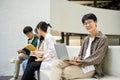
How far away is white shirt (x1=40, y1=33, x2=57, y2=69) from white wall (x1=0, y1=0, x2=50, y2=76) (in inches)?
108

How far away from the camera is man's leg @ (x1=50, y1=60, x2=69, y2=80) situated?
2.89m

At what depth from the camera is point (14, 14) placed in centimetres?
660

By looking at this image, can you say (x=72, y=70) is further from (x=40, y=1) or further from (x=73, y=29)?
(x=73, y=29)

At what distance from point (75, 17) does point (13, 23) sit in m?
2.69

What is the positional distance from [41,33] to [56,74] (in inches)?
53.7

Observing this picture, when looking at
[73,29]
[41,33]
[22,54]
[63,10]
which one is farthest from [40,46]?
[73,29]

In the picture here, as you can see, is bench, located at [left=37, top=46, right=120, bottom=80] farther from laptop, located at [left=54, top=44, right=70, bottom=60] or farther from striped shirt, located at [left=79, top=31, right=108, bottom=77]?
laptop, located at [left=54, top=44, right=70, bottom=60]

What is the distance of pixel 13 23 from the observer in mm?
6598

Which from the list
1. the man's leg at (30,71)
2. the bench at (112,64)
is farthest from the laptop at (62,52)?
the man's leg at (30,71)

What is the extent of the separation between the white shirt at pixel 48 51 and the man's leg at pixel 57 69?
927mm

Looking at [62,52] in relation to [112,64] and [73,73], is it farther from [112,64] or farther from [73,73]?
[112,64]

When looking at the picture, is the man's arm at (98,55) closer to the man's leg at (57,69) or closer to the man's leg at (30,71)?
the man's leg at (57,69)

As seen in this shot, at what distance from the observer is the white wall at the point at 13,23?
658cm

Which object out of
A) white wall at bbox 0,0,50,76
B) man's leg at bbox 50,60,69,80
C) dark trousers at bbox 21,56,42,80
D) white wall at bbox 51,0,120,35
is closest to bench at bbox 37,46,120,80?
man's leg at bbox 50,60,69,80
